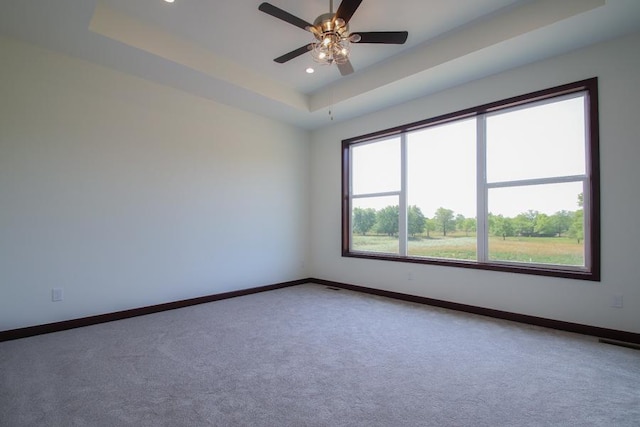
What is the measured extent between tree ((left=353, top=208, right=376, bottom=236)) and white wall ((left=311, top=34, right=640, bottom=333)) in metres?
0.87

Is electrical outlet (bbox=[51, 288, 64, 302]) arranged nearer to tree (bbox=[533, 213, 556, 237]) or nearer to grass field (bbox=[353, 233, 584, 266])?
grass field (bbox=[353, 233, 584, 266])

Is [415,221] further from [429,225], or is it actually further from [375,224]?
[375,224]

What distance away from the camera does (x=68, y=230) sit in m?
3.16

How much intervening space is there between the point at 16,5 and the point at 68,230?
2.00 m

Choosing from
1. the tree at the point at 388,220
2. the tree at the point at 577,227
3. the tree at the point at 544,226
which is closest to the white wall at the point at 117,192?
the tree at the point at 388,220

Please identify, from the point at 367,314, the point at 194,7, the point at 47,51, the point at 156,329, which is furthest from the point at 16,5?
the point at 367,314

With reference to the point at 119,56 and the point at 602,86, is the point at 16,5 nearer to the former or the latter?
the point at 119,56

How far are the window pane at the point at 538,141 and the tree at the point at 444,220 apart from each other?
2.17ft

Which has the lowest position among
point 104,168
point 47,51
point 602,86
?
point 104,168

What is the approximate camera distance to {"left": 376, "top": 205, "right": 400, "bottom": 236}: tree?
4.64 m

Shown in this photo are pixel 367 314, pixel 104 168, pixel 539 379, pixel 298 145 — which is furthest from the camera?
pixel 298 145

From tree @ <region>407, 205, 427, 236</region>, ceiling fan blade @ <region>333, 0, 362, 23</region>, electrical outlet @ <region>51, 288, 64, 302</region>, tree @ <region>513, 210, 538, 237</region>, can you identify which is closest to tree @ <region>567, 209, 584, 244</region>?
tree @ <region>513, 210, 538, 237</region>

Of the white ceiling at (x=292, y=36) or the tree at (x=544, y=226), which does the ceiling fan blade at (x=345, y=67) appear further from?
the tree at (x=544, y=226)

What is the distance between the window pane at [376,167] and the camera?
15.4 feet
